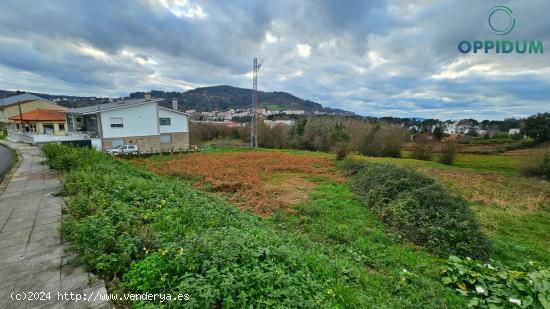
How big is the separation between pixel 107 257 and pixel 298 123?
37459 mm

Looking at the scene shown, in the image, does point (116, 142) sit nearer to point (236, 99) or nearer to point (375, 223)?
point (375, 223)

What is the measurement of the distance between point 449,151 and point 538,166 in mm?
8468

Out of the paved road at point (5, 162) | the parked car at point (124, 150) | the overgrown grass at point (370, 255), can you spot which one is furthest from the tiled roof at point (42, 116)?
the overgrown grass at point (370, 255)

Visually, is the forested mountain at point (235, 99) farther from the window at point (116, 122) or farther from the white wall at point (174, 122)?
the window at point (116, 122)

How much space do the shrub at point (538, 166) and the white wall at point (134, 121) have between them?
106 ft

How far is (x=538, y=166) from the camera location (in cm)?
1628

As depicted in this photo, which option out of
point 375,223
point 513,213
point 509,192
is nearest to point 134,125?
point 375,223

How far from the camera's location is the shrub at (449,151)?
80.7 ft

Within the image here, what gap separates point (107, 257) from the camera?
8.96 feet

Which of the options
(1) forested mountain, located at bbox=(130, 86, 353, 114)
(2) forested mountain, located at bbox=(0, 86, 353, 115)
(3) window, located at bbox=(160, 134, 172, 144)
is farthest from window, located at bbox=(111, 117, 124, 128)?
(1) forested mountain, located at bbox=(130, 86, 353, 114)

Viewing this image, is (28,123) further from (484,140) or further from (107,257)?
(484,140)

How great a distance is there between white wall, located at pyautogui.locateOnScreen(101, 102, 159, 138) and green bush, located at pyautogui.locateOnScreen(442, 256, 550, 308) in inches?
1059

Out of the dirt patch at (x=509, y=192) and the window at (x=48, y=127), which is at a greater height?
the window at (x=48, y=127)

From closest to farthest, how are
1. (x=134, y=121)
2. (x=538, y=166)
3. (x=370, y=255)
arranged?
(x=370, y=255) → (x=538, y=166) → (x=134, y=121)
